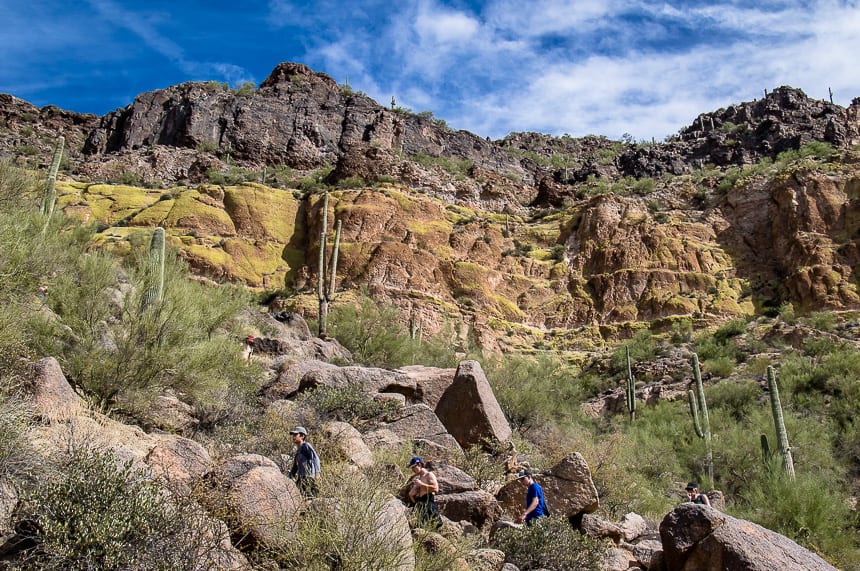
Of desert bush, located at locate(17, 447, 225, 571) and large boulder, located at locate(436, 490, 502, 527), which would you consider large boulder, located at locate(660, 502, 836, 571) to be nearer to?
large boulder, located at locate(436, 490, 502, 527)

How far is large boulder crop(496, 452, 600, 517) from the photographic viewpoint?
8.84 m

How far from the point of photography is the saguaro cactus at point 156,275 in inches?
408

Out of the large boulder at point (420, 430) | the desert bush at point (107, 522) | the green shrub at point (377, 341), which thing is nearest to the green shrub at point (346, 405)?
the large boulder at point (420, 430)

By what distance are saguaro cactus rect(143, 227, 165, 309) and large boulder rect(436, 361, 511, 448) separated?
5408mm

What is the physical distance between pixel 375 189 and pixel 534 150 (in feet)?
173

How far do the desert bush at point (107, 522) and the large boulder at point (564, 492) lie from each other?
483 cm

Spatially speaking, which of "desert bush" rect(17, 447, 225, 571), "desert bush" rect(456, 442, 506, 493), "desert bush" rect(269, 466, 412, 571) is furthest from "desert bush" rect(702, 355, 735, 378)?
"desert bush" rect(17, 447, 225, 571)

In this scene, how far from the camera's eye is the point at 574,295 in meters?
43.0

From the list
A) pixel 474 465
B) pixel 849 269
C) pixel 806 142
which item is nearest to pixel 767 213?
pixel 849 269

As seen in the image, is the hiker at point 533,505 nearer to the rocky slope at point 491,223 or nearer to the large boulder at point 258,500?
the large boulder at point 258,500

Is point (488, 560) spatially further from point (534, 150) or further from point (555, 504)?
point (534, 150)

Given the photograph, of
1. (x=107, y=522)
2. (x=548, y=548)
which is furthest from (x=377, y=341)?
(x=107, y=522)

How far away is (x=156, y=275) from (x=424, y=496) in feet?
21.0

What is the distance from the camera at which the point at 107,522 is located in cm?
472
